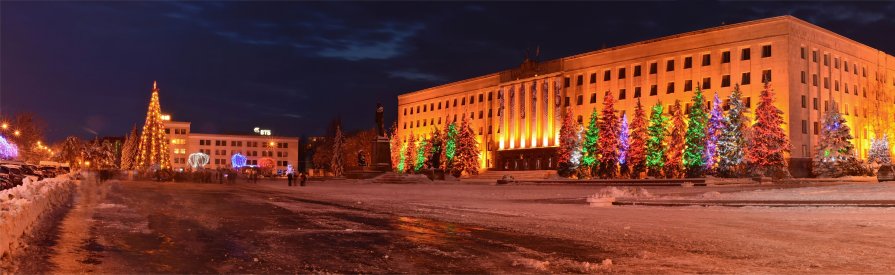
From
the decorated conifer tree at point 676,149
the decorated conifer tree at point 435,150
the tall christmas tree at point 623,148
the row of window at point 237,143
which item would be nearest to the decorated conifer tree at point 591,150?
the tall christmas tree at point 623,148

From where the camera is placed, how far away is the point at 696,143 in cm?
5769

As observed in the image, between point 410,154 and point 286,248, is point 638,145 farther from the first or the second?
point 286,248

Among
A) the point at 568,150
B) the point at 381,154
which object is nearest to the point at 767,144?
the point at 568,150

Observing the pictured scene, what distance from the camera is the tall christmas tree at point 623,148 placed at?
216 feet

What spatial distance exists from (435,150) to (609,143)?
37543 millimetres

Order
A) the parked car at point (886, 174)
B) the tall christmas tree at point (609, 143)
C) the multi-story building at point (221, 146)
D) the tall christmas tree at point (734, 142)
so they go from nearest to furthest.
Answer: the parked car at point (886, 174)
the tall christmas tree at point (734, 142)
the tall christmas tree at point (609, 143)
the multi-story building at point (221, 146)

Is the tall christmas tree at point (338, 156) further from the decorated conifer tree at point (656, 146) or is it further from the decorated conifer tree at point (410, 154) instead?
the decorated conifer tree at point (656, 146)

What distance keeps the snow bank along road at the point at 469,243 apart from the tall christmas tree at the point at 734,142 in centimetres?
3539

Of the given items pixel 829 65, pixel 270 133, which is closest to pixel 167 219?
pixel 829 65

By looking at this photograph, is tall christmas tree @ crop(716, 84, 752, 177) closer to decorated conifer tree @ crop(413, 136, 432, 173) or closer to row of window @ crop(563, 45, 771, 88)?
row of window @ crop(563, 45, 771, 88)

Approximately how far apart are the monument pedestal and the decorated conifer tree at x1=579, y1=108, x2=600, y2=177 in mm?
19697

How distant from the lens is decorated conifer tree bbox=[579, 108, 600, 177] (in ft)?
223

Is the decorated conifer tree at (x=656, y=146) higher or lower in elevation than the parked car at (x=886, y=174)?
higher

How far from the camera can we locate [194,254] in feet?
35.9
